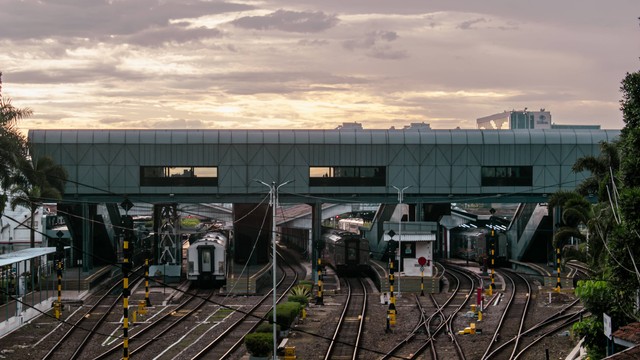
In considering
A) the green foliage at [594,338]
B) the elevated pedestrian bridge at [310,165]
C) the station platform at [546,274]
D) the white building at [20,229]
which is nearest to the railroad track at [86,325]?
the elevated pedestrian bridge at [310,165]

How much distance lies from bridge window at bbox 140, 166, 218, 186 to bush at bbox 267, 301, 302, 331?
22.3 metres

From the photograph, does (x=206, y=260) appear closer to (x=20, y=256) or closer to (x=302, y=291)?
(x=302, y=291)

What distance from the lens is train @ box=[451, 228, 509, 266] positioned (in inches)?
2621

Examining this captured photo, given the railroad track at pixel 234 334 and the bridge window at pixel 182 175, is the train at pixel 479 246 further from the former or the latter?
the bridge window at pixel 182 175

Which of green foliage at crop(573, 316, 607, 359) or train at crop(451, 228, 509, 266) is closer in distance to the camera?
green foliage at crop(573, 316, 607, 359)

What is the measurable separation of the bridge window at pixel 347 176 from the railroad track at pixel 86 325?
14655 millimetres

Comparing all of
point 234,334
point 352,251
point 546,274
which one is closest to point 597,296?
point 234,334

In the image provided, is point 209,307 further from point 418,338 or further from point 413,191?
point 413,191

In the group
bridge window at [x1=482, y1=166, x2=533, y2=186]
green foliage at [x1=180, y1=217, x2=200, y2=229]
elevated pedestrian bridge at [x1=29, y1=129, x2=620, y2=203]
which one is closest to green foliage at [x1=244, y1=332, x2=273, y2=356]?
elevated pedestrian bridge at [x1=29, y1=129, x2=620, y2=203]

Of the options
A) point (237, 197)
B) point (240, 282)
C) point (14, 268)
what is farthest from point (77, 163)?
point (14, 268)

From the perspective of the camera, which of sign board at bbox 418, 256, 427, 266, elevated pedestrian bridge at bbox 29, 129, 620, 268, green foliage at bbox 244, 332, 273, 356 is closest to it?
green foliage at bbox 244, 332, 273, 356

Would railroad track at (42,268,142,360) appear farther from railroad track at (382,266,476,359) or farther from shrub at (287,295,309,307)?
railroad track at (382,266,476,359)

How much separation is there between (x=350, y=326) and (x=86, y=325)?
40.6 feet

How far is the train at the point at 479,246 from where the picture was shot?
218 ft
